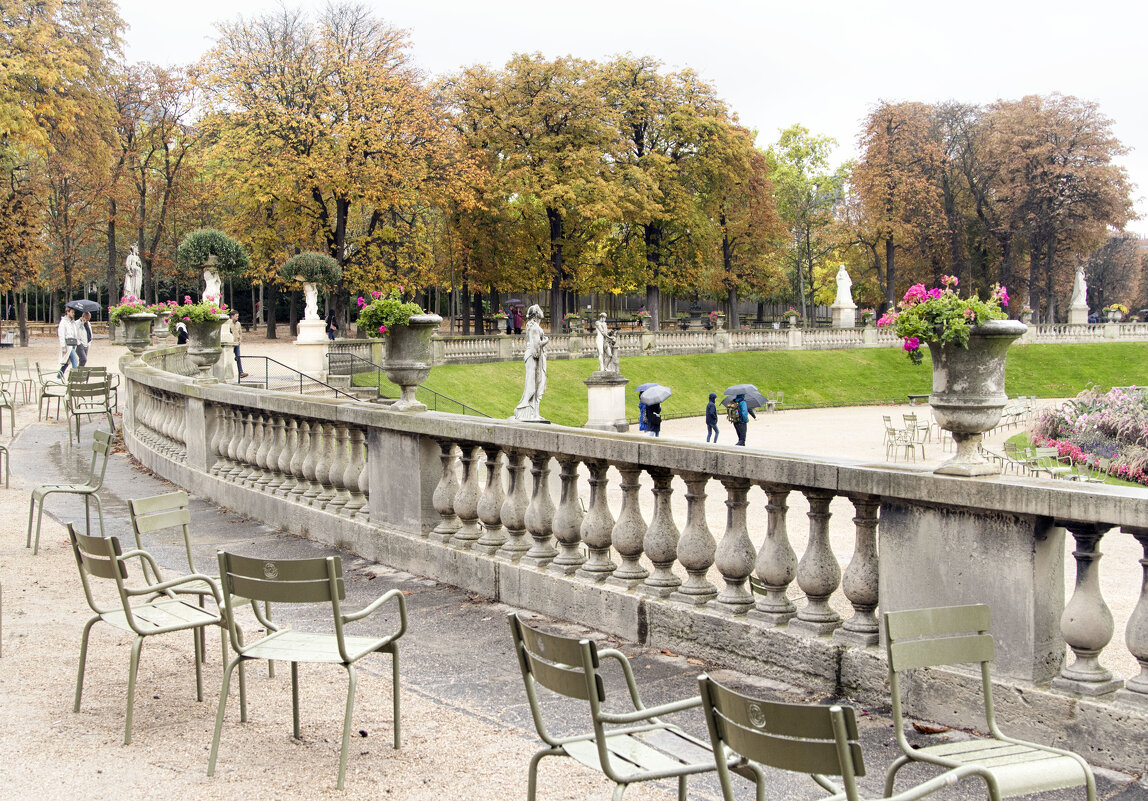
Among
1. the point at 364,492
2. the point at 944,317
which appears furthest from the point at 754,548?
the point at 364,492

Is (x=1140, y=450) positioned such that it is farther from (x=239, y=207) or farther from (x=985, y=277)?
(x=985, y=277)

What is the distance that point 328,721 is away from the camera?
4871 mm

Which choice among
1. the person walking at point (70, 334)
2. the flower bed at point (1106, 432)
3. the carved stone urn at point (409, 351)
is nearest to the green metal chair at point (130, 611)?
the carved stone urn at point (409, 351)

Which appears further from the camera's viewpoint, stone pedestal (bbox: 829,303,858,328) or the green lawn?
stone pedestal (bbox: 829,303,858,328)

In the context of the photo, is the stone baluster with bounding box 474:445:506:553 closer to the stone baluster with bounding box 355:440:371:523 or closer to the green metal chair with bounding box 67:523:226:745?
the stone baluster with bounding box 355:440:371:523

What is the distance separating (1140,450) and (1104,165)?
4246 centimetres

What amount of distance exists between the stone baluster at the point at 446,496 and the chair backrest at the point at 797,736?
485cm

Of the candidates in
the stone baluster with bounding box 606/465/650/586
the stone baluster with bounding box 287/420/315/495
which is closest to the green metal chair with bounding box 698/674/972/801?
the stone baluster with bounding box 606/465/650/586

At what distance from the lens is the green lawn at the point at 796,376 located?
39406 mm

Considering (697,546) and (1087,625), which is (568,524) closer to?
(697,546)

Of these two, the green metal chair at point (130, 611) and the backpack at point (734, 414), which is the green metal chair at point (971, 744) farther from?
the backpack at point (734, 414)

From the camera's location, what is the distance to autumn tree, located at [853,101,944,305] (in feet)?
196

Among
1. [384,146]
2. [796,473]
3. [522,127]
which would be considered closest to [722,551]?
[796,473]

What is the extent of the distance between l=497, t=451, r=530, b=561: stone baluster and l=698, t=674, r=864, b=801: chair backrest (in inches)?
162
